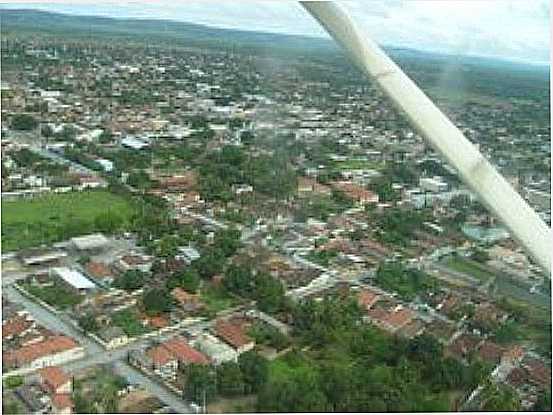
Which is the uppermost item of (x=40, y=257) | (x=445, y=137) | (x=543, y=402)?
(x=445, y=137)

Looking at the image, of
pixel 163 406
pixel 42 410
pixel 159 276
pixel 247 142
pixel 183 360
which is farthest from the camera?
pixel 247 142

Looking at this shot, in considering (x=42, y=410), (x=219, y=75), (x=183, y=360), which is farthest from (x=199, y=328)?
(x=219, y=75)

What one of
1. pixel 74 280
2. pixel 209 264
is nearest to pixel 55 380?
pixel 74 280

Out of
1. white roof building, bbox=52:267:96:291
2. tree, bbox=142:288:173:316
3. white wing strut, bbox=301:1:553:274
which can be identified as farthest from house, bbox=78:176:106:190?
white wing strut, bbox=301:1:553:274

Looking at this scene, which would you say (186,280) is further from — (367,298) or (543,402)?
(543,402)

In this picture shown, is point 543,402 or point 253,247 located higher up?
point 253,247

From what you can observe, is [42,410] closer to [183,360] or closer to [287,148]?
[183,360]
